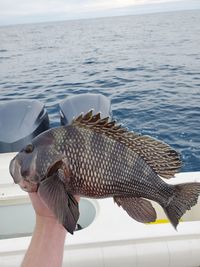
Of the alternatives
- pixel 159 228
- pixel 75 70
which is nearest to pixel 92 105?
pixel 159 228

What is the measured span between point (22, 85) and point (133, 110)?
814 centimetres

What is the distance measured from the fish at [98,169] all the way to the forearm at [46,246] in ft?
1.11

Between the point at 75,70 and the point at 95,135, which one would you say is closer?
the point at 95,135

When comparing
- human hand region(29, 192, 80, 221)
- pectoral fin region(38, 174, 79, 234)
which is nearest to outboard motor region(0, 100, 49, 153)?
human hand region(29, 192, 80, 221)

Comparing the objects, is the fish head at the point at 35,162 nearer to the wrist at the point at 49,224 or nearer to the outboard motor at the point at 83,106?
the wrist at the point at 49,224

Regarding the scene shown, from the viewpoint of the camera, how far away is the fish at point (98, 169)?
191 centimetres

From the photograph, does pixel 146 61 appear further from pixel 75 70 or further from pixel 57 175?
pixel 57 175

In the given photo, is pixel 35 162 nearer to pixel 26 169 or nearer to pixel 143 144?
pixel 26 169

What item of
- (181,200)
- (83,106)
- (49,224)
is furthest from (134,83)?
(49,224)

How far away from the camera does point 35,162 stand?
194 cm

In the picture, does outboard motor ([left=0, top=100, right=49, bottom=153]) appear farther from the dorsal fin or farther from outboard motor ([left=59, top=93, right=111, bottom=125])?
the dorsal fin

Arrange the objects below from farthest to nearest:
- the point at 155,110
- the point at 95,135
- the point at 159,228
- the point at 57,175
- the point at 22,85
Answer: the point at 22,85, the point at 155,110, the point at 159,228, the point at 95,135, the point at 57,175

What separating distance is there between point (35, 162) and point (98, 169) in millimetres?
333

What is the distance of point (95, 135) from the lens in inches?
81.0
